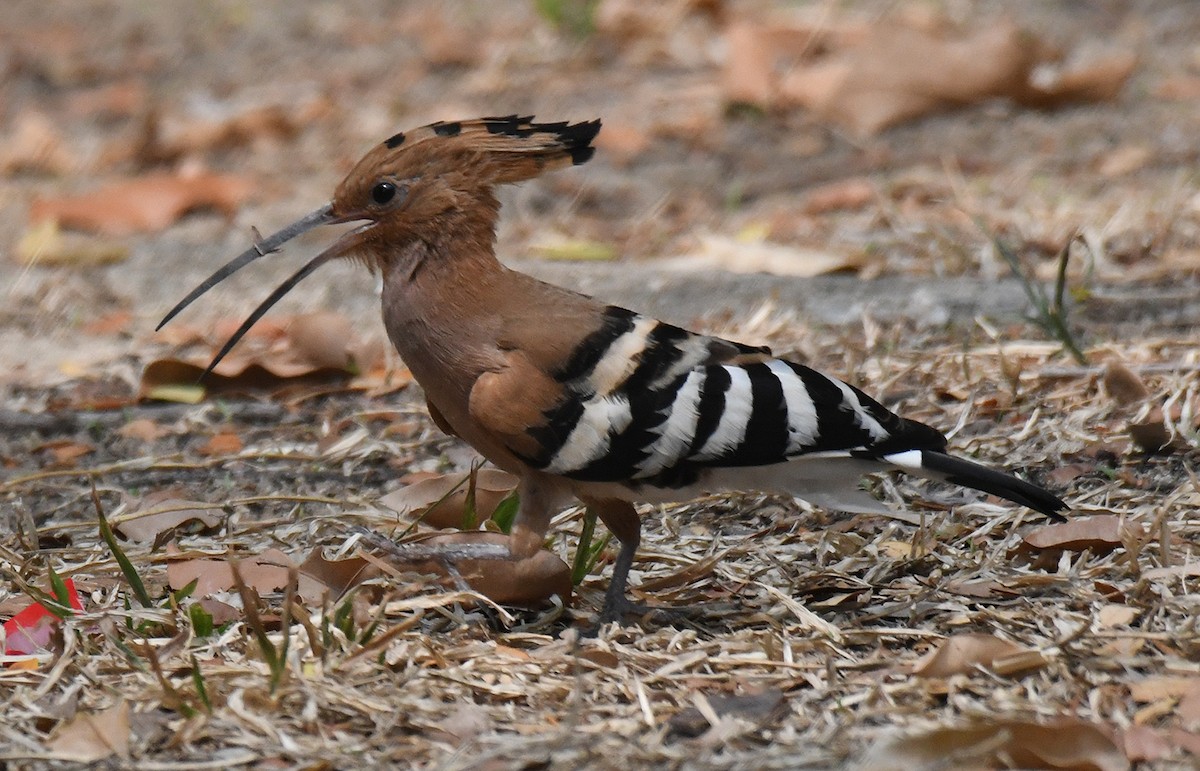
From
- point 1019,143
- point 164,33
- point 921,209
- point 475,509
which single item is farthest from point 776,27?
point 475,509

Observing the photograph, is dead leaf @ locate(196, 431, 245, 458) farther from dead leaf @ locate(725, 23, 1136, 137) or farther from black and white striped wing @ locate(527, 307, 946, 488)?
dead leaf @ locate(725, 23, 1136, 137)

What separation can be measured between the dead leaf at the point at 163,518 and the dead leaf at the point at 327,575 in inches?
21.3

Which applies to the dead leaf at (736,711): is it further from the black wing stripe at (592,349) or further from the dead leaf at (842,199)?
the dead leaf at (842,199)

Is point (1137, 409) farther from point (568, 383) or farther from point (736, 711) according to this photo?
point (736, 711)

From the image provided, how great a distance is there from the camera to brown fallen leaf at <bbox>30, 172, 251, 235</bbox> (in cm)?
580

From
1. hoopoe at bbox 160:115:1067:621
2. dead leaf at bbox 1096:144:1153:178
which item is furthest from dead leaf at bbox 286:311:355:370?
dead leaf at bbox 1096:144:1153:178

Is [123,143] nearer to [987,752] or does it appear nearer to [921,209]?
[921,209]

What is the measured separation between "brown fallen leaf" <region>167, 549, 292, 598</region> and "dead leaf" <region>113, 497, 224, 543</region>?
0.35 m

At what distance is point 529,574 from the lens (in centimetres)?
282

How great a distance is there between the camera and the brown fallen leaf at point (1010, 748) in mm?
2150

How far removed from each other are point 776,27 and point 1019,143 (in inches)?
53.6

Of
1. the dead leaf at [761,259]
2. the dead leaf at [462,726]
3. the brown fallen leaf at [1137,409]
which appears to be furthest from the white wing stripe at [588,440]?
the dead leaf at [761,259]

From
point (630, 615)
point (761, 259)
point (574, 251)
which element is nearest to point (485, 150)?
point (630, 615)

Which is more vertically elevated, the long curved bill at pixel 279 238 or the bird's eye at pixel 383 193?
the bird's eye at pixel 383 193
